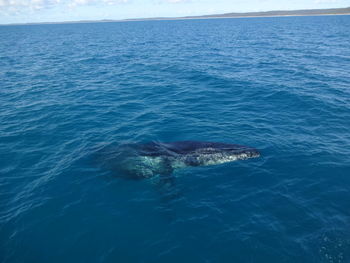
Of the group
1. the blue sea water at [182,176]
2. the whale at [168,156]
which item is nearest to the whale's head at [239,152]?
the whale at [168,156]

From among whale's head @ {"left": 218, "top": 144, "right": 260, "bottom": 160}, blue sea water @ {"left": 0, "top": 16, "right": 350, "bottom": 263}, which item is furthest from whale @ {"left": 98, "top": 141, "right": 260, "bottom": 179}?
blue sea water @ {"left": 0, "top": 16, "right": 350, "bottom": 263}

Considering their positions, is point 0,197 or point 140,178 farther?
point 140,178

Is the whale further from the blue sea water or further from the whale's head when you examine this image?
the blue sea water

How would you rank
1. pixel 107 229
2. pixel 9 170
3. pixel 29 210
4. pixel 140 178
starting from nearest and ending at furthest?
1. pixel 107 229
2. pixel 29 210
3. pixel 140 178
4. pixel 9 170

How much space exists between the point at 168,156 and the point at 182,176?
7.11ft

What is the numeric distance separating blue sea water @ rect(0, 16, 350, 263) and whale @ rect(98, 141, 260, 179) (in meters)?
0.77

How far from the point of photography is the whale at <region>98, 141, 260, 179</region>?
18.6m

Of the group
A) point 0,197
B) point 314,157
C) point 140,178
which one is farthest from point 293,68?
point 0,197

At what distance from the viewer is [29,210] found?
50.3 ft

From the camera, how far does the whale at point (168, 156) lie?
61.0ft

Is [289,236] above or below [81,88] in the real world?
above

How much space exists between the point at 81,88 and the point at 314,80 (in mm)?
34399

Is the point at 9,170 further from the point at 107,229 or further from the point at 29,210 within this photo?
the point at 107,229

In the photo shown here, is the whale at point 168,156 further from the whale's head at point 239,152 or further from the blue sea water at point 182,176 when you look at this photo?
the blue sea water at point 182,176
